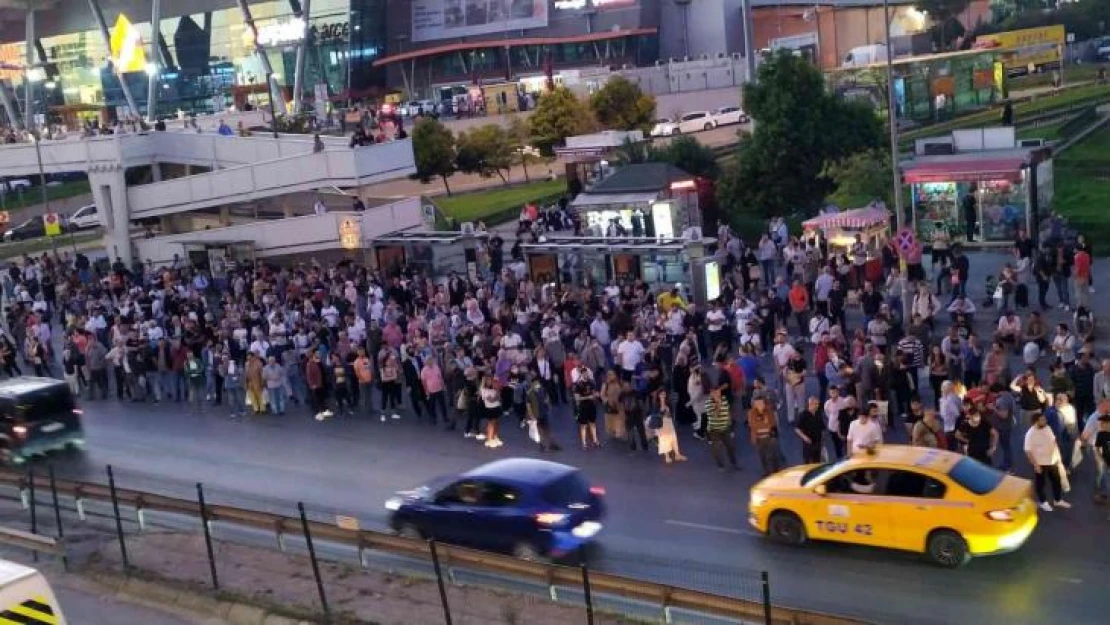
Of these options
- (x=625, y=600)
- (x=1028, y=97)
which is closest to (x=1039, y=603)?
(x=625, y=600)

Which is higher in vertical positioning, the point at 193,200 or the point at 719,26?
the point at 719,26

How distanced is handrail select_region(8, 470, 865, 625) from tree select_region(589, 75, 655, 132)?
47828 millimetres

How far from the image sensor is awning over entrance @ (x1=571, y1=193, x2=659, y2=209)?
112ft

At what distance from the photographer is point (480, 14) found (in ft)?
311

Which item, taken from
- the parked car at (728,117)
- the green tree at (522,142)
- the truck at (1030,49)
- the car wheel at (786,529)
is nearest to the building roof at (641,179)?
the car wheel at (786,529)

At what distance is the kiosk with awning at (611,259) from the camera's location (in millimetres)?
27312

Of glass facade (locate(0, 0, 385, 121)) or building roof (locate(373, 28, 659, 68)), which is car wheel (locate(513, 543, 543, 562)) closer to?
glass facade (locate(0, 0, 385, 121))

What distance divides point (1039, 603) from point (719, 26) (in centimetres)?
8073

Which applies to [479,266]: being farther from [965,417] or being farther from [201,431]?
[965,417]

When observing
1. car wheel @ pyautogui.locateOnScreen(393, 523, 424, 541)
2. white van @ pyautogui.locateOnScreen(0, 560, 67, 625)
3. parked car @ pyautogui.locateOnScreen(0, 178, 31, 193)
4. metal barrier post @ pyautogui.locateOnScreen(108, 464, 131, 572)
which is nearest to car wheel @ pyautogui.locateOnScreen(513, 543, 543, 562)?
car wheel @ pyautogui.locateOnScreen(393, 523, 424, 541)

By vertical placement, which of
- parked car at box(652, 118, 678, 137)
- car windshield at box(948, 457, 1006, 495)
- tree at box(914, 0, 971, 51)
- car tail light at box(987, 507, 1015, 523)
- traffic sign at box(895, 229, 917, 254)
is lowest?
car tail light at box(987, 507, 1015, 523)

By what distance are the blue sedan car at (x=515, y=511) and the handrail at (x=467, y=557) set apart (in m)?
0.60

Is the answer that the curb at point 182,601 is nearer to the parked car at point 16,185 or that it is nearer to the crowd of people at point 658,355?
the crowd of people at point 658,355

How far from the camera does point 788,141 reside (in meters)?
38.2
